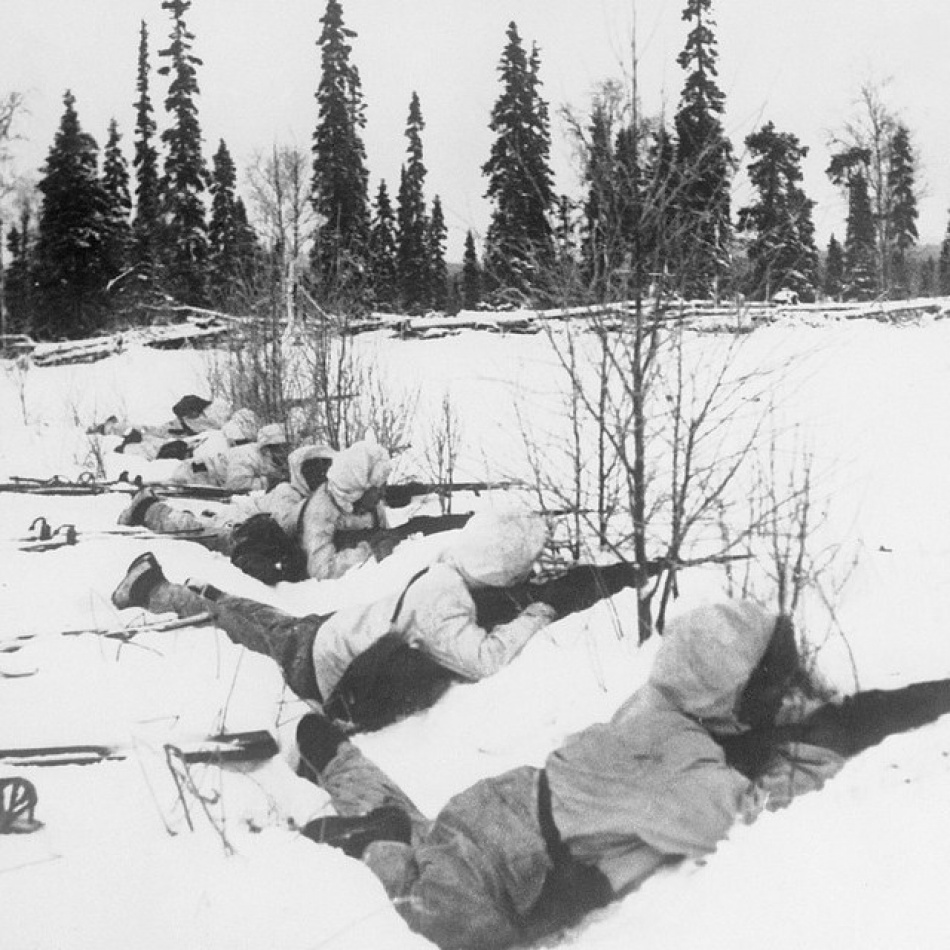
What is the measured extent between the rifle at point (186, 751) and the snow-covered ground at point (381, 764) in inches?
2.1

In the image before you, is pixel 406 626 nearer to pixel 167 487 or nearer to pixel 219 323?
pixel 167 487

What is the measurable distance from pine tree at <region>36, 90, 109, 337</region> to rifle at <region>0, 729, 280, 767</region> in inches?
538

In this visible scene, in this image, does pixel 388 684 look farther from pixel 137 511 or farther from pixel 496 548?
pixel 137 511

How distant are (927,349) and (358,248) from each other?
52.4 ft

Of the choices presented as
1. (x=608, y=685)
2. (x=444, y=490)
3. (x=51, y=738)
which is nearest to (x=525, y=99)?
(x=444, y=490)

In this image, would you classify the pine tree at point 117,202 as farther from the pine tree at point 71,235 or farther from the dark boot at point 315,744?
the dark boot at point 315,744

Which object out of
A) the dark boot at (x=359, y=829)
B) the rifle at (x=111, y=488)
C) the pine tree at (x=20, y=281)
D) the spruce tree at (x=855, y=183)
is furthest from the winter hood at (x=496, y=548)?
the pine tree at (x=20, y=281)

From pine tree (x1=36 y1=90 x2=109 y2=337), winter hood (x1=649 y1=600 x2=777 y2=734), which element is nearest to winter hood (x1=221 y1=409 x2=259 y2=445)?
pine tree (x1=36 y1=90 x2=109 y2=337)

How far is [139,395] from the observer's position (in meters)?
17.5

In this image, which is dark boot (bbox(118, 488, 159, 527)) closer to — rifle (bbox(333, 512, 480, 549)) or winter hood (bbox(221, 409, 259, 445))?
rifle (bbox(333, 512, 480, 549))

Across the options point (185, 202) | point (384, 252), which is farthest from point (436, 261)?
point (185, 202)

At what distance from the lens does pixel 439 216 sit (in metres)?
37.5

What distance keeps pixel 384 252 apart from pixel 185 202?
337 inches

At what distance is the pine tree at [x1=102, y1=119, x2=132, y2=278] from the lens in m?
22.7
